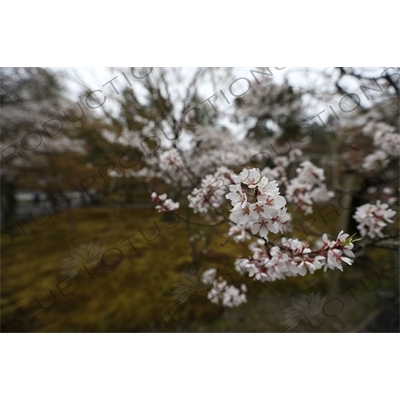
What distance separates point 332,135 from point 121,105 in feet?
7.45

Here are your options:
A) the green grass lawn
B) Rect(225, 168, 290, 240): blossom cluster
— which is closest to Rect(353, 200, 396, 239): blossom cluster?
Rect(225, 168, 290, 240): blossom cluster

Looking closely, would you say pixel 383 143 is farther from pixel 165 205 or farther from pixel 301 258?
pixel 165 205

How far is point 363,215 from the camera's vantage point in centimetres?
77

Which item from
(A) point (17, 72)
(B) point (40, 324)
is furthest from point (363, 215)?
(A) point (17, 72)

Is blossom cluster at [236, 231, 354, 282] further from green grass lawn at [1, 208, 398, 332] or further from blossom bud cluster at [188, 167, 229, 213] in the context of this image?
green grass lawn at [1, 208, 398, 332]

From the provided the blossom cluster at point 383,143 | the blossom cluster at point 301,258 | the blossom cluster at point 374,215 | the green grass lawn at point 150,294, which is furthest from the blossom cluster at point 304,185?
the green grass lawn at point 150,294

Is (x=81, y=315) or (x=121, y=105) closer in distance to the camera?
(x=81, y=315)

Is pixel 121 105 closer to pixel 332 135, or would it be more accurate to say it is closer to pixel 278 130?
pixel 278 130

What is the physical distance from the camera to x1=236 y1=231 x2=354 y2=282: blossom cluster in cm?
49

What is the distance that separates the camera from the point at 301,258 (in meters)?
0.54

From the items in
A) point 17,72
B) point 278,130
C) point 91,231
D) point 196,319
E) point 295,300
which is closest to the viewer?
point 295,300

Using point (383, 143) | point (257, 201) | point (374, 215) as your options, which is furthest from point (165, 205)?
point (383, 143)

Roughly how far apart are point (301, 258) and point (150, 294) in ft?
5.03

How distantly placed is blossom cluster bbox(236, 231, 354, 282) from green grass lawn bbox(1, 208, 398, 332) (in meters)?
0.64
